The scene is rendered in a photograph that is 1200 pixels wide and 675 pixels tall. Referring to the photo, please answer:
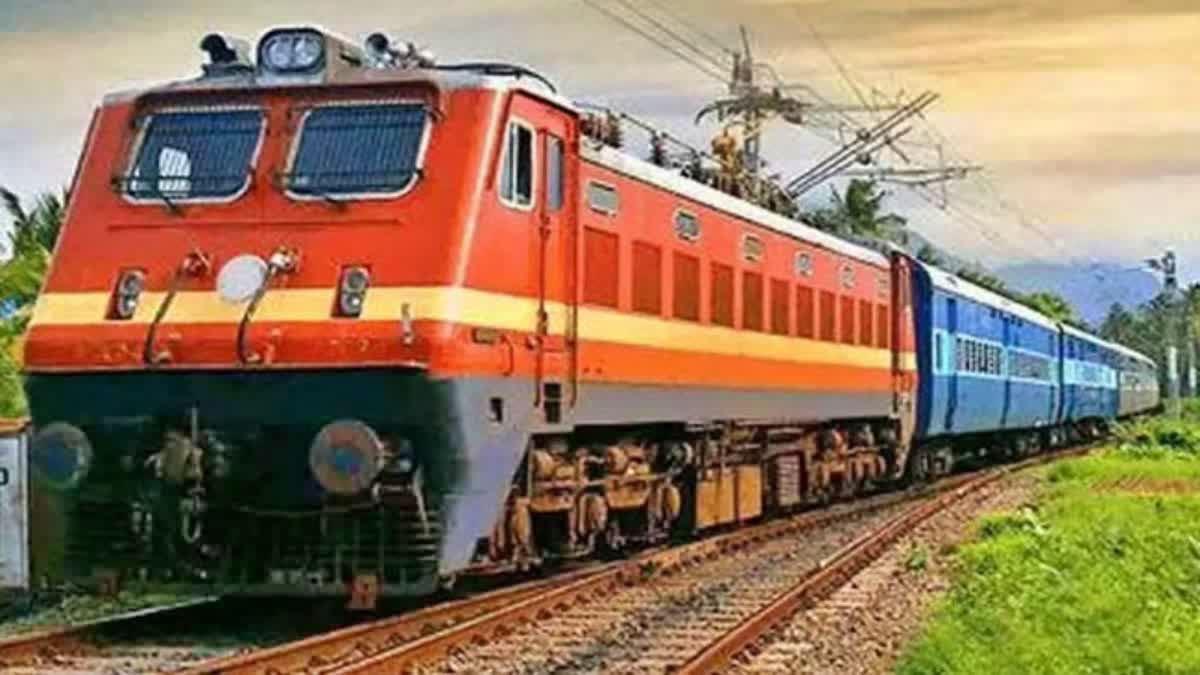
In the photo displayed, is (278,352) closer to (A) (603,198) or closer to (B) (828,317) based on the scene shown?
(A) (603,198)

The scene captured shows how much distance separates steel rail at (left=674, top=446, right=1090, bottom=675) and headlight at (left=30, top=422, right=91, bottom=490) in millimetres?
4174

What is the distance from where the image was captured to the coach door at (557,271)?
48.0 feet

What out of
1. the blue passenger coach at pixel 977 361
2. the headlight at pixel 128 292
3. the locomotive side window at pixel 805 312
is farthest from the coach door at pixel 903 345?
the headlight at pixel 128 292

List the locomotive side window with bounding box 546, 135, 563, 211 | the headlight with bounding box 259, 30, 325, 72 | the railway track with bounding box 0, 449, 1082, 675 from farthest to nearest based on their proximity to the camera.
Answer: the locomotive side window with bounding box 546, 135, 563, 211 < the headlight with bounding box 259, 30, 325, 72 < the railway track with bounding box 0, 449, 1082, 675

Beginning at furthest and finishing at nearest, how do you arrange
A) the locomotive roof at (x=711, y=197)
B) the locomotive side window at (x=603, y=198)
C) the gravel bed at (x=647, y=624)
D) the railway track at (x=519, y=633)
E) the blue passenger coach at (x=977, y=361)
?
the blue passenger coach at (x=977, y=361)
the locomotive roof at (x=711, y=197)
the locomotive side window at (x=603, y=198)
the gravel bed at (x=647, y=624)
the railway track at (x=519, y=633)

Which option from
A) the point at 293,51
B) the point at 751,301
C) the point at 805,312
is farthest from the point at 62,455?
the point at 805,312

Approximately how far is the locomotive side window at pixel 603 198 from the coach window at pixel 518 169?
128 cm

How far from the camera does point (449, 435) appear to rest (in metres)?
13.1

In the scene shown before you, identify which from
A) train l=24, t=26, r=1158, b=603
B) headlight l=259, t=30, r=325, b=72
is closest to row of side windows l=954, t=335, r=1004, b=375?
train l=24, t=26, r=1158, b=603

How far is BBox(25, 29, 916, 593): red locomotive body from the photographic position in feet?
43.1

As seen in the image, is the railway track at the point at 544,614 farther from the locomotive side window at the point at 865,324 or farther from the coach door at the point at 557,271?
the locomotive side window at the point at 865,324

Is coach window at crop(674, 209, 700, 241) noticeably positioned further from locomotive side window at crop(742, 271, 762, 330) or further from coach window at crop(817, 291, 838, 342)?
coach window at crop(817, 291, 838, 342)

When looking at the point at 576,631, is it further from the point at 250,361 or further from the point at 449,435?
the point at 250,361

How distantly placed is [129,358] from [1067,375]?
4230cm
